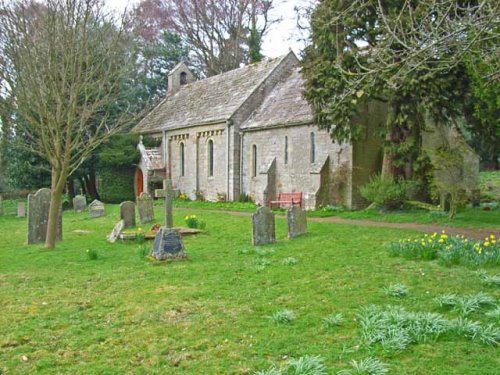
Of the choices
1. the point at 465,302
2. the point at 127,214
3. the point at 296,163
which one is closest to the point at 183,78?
the point at 296,163

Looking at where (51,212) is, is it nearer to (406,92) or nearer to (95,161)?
(406,92)

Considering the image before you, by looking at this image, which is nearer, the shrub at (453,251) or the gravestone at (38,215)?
the shrub at (453,251)

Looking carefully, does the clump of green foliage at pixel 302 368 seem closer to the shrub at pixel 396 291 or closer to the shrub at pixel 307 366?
the shrub at pixel 307 366

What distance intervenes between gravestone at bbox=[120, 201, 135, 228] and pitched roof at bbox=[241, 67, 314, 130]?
9544 mm

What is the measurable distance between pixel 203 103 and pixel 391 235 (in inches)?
815

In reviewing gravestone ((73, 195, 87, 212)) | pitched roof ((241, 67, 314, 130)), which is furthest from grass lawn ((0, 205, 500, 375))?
gravestone ((73, 195, 87, 212))

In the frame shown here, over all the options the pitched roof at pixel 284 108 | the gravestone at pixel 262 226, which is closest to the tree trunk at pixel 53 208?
the gravestone at pixel 262 226

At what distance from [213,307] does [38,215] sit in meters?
8.50

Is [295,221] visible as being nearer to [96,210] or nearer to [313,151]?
[313,151]

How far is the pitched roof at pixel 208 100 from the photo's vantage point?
28.4 meters

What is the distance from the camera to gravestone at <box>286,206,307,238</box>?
43.8 ft

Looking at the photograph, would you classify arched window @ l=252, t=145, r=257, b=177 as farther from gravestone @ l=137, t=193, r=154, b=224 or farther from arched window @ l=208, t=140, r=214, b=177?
gravestone @ l=137, t=193, r=154, b=224

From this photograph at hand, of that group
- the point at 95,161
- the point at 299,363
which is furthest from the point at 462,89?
the point at 95,161

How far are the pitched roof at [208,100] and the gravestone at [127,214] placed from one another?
38.7ft
